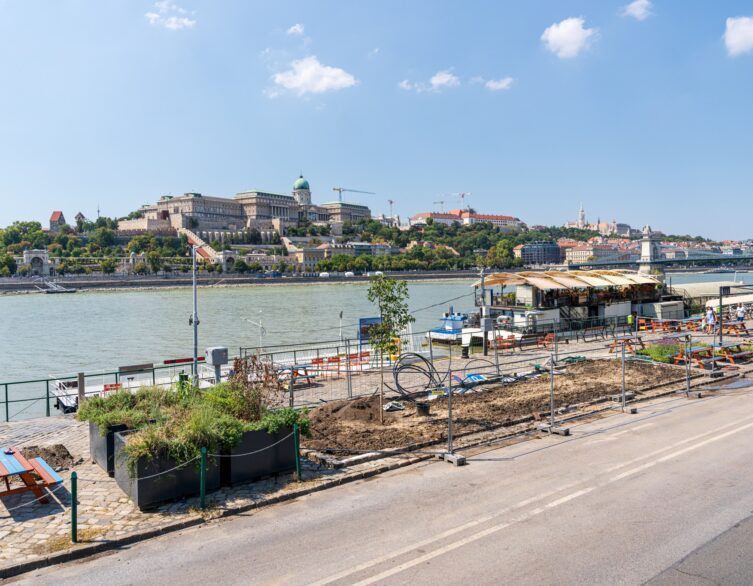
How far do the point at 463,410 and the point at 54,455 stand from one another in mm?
6646

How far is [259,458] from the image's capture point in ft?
25.9

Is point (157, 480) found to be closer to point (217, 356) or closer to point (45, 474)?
point (45, 474)

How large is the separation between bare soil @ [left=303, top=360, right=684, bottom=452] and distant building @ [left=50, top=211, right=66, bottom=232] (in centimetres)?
17927

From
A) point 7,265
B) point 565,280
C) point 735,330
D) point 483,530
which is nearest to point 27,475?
point 483,530

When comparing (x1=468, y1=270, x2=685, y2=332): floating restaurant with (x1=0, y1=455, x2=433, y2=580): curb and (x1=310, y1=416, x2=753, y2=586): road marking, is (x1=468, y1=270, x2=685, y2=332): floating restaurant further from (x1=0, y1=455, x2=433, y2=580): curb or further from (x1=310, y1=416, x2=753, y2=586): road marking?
(x1=0, y1=455, x2=433, y2=580): curb

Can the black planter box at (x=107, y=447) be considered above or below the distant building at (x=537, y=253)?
below

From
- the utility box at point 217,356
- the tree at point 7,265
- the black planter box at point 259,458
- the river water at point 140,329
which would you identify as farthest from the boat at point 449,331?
the tree at point 7,265

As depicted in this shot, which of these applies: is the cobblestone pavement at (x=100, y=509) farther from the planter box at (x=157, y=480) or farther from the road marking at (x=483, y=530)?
the road marking at (x=483, y=530)

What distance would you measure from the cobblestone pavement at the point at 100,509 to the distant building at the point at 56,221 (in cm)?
18126

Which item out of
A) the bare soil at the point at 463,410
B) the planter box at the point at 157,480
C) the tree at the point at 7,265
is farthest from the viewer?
the tree at the point at 7,265

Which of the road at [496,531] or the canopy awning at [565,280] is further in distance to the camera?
the canopy awning at [565,280]

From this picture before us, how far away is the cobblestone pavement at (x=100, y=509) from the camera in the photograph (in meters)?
6.20

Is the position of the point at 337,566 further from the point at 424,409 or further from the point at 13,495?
the point at 424,409

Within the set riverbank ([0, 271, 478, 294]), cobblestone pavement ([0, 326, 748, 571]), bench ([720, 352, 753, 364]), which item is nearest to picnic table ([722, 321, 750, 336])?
bench ([720, 352, 753, 364])
